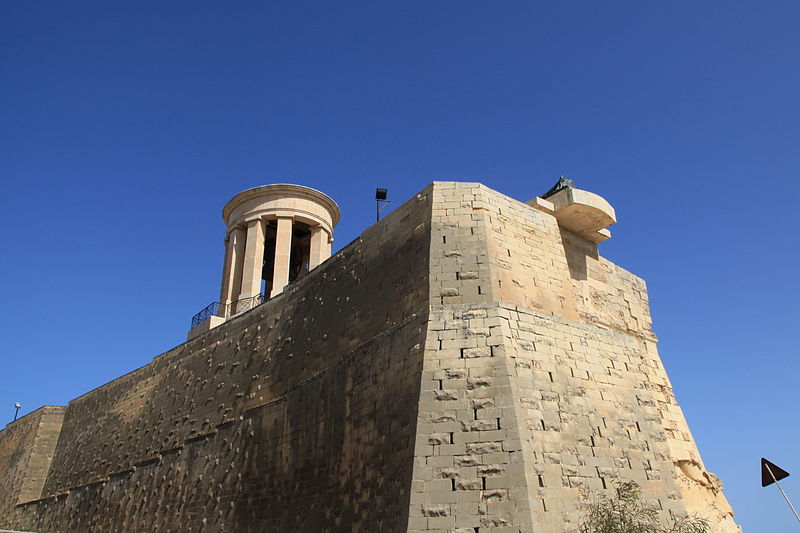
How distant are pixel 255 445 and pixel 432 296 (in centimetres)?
533

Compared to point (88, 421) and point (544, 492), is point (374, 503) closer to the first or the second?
point (544, 492)

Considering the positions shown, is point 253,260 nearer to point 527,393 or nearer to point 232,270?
point 232,270

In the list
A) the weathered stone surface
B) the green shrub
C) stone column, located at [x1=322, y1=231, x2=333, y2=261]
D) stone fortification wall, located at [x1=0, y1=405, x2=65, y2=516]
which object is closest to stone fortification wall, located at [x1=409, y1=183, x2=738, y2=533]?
the weathered stone surface

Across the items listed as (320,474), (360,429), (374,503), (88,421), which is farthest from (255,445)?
(88,421)

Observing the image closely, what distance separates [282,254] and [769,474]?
548 inches

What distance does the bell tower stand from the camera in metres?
19.4

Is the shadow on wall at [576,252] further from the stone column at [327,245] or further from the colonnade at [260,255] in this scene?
the stone column at [327,245]

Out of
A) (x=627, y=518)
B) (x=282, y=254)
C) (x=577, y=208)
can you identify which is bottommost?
(x=627, y=518)

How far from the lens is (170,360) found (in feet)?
58.5

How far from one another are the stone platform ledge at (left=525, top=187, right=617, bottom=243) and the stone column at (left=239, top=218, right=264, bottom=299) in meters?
10.6

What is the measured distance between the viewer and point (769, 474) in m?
9.14

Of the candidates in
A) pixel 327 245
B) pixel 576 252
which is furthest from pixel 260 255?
pixel 576 252

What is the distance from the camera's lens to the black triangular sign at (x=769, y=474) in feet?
29.7

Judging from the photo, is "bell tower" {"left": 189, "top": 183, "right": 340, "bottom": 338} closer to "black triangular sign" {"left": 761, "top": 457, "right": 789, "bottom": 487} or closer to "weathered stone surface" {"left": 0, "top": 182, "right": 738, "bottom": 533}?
"weathered stone surface" {"left": 0, "top": 182, "right": 738, "bottom": 533}
